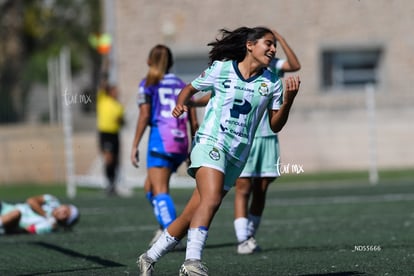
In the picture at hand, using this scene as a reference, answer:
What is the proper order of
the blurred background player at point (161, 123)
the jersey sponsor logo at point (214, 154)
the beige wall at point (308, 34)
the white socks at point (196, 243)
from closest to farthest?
the white socks at point (196, 243) < the jersey sponsor logo at point (214, 154) < the blurred background player at point (161, 123) < the beige wall at point (308, 34)

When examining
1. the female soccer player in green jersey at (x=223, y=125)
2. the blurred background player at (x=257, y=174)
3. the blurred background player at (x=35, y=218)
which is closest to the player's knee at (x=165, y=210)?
the blurred background player at (x=257, y=174)

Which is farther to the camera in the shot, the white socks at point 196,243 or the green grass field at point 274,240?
the green grass field at point 274,240

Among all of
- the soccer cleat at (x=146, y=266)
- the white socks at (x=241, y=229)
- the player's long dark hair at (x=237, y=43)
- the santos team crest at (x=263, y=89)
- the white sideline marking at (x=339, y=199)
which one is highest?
the player's long dark hair at (x=237, y=43)

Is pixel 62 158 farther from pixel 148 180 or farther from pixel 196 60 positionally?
pixel 148 180

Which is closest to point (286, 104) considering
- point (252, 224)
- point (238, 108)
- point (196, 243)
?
point (238, 108)

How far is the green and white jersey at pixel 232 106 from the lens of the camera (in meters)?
8.27

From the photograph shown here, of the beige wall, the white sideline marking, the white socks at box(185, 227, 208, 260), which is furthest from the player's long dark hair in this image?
the beige wall

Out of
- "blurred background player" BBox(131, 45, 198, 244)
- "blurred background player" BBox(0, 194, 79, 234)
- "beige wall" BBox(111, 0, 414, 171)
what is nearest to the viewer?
A: "blurred background player" BBox(131, 45, 198, 244)

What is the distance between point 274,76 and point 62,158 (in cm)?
1700

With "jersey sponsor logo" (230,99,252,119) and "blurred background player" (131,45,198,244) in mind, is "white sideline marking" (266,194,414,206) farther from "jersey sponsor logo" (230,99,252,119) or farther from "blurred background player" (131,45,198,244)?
"jersey sponsor logo" (230,99,252,119)

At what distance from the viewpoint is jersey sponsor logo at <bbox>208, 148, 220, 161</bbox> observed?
8172 mm

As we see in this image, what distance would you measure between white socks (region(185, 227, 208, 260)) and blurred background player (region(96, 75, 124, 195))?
548 inches

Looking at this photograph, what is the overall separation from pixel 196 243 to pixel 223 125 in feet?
3.04

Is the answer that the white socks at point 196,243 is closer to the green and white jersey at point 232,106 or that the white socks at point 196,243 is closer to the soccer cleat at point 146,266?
the soccer cleat at point 146,266
